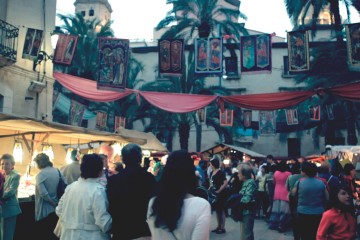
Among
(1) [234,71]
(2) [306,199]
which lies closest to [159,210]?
(2) [306,199]

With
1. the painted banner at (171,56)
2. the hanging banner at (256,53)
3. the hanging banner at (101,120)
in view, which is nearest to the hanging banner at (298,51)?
the hanging banner at (256,53)

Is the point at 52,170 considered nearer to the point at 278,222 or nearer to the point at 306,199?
the point at 306,199

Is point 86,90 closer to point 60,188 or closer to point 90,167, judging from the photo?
point 60,188

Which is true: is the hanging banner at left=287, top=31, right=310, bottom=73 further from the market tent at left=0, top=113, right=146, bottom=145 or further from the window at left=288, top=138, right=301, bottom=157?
the window at left=288, top=138, right=301, bottom=157

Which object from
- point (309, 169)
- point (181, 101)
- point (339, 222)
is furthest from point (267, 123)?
point (339, 222)

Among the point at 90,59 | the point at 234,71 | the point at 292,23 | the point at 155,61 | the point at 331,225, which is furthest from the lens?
the point at 155,61

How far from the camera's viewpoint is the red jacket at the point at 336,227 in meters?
4.90

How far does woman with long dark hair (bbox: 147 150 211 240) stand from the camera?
9.58 feet

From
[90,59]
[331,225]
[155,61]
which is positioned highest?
[155,61]

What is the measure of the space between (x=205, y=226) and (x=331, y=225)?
264cm

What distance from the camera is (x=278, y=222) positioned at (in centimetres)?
1166

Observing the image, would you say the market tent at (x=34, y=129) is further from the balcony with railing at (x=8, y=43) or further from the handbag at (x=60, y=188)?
the balcony with railing at (x=8, y=43)

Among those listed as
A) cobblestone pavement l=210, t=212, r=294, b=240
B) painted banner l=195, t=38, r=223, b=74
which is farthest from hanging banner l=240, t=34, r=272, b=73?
cobblestone pavement l=210, t=212, r=294, b=240

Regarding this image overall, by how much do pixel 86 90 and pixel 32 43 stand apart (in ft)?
8.93
